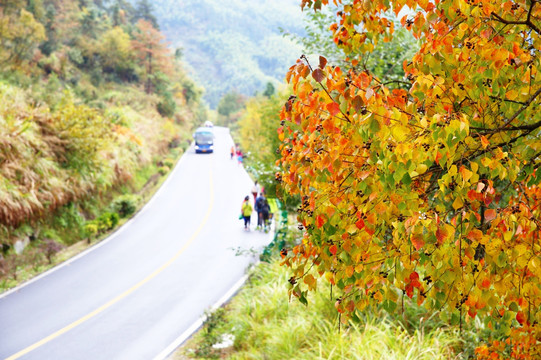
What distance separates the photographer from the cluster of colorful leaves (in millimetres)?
2389

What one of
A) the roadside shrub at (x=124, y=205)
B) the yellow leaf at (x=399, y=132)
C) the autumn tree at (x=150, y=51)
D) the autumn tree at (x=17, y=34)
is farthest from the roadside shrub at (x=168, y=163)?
the yellow leaf at (x=399, y=132)

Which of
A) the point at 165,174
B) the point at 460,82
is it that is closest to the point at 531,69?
the point at 460,82

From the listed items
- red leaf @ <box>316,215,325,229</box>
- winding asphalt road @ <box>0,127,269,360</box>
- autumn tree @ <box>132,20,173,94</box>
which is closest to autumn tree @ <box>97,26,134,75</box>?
autumn tree @ <box>132,20,173,94</box>

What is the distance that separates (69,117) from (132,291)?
8.59 metres

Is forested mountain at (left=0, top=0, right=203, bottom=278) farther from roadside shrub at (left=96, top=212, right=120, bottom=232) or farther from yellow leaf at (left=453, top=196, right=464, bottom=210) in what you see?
yellow leaf at (left=453, top=196, right=464, bottom=210)

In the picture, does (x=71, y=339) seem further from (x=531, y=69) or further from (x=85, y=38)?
(x=85, y=38)

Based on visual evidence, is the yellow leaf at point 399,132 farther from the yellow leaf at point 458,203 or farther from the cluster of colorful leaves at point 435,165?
the yellow leaf at point 458,203

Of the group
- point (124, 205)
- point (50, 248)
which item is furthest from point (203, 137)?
point (50, 248)

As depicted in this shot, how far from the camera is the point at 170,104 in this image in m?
48.2

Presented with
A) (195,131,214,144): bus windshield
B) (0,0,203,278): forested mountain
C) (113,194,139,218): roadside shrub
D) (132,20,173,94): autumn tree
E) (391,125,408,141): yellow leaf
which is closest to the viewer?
(391,125,408,141): yellow leaf

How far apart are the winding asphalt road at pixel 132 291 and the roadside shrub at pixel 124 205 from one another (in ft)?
1.92

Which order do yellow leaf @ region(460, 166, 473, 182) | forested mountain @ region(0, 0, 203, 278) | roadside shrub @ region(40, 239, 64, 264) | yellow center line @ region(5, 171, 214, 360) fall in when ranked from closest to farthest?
yellow leaf @ region(460, 166, 473, 182), yellow center line @ region(5, 171, 214, 360), roadside shrub @ region(40, 239, 64, 264), forested mountain @ region(0, 0, 203, 278)

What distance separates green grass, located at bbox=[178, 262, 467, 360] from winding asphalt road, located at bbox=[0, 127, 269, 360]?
1.28 m

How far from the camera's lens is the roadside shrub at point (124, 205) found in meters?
20.7
